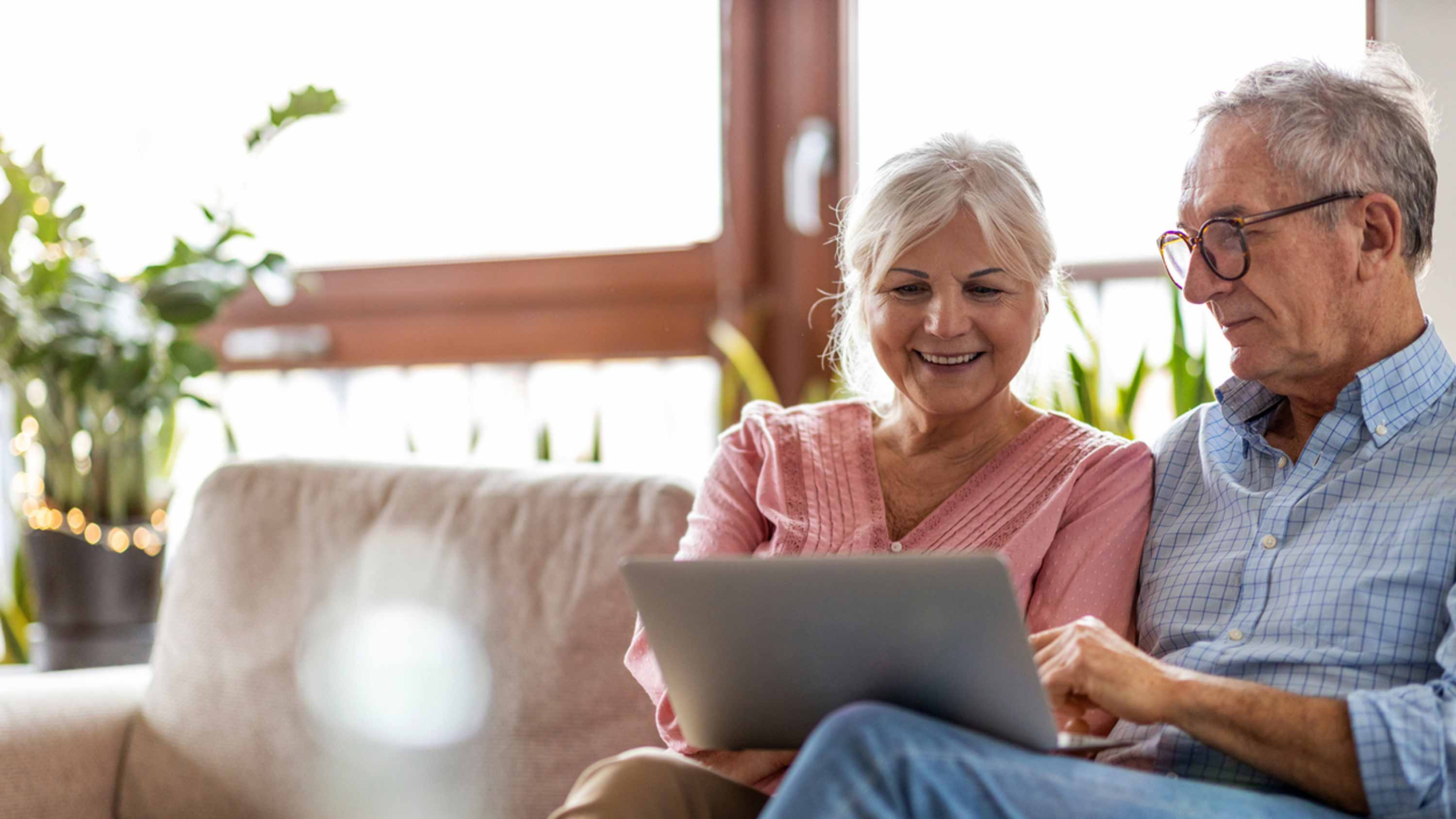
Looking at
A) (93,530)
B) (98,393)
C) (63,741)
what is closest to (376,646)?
(63,741)

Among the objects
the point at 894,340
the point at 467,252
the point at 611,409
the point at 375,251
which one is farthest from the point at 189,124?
the point at 894,340

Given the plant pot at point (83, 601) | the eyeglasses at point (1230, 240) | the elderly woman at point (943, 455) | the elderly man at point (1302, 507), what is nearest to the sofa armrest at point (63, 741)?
the plant pot at point (83, 601)

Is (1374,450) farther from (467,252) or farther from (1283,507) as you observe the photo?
(467,252)

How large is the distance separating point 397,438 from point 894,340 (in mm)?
1930

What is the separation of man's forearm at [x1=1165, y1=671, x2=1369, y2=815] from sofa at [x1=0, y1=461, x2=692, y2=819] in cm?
74

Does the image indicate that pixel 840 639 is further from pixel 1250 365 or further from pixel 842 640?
pixel 1250 365

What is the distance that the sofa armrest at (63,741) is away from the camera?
1851mm

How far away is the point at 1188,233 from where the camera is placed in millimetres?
1467

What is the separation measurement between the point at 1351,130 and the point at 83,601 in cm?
209

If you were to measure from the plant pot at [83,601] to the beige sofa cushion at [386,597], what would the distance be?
0.32 metres

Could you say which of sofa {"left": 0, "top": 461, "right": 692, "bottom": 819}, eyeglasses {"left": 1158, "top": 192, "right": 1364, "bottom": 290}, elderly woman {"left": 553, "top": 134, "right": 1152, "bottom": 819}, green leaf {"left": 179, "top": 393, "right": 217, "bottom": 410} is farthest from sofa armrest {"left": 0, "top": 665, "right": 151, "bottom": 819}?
eyeglasses {"left": 1158, "top": 192, "right": 1364, "bottom": 290}

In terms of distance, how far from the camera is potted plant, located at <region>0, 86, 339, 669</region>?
7.72ft

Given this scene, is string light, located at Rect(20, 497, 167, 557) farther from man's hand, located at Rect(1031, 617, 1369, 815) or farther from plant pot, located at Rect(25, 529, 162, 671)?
man's hand, located at Rect(1031, 617, 1369, 815)

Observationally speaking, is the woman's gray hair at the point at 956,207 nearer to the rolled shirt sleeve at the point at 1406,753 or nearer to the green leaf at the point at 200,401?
the rolled shirt sleeve at the point at 1406,753
